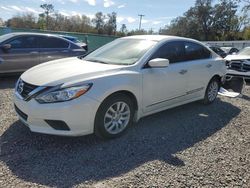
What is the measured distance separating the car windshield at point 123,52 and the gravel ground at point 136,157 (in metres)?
1.18

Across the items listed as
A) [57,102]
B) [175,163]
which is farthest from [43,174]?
[175,163]

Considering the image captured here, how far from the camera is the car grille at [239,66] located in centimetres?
920

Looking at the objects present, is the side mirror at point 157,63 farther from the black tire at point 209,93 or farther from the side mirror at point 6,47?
the side mirror at point 6,47

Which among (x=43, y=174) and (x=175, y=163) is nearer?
(x=43, y=174)

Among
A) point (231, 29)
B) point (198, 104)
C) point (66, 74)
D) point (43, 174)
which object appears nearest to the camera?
point (43, 174)

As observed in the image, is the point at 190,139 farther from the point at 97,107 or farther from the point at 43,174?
the point at 43,174

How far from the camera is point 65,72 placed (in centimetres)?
374

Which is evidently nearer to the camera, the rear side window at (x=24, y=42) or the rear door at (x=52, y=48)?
the rear side window at (x=24, y=42)

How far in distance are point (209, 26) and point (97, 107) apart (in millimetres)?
67725

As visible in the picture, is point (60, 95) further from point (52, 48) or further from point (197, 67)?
point (52, 48)

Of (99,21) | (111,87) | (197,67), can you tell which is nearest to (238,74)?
(197,67)

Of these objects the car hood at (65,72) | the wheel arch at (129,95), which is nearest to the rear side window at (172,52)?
the wheel arch at (129,95)

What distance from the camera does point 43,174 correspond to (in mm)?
2969

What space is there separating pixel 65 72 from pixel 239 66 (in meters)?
7.53
